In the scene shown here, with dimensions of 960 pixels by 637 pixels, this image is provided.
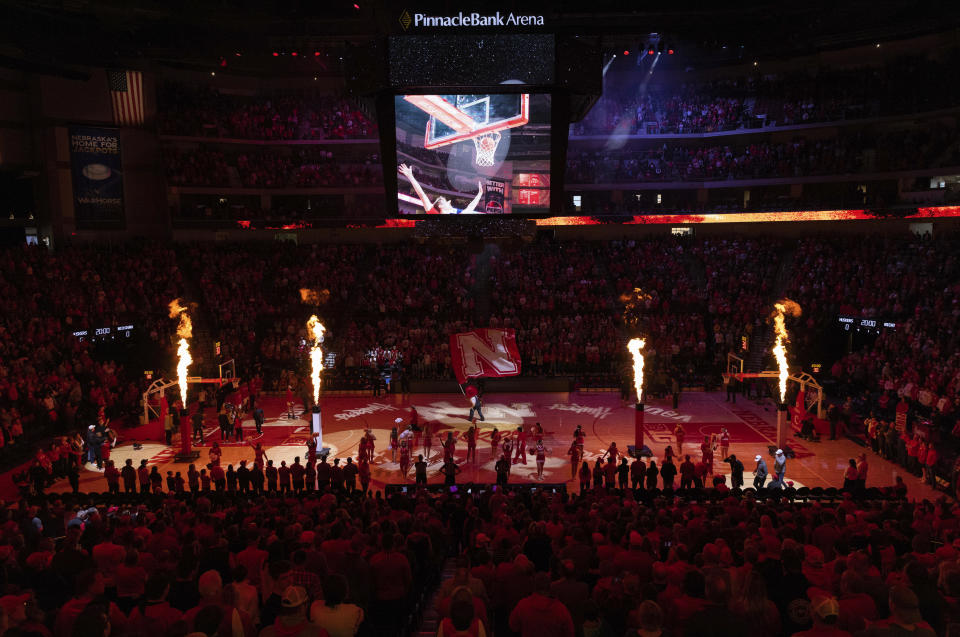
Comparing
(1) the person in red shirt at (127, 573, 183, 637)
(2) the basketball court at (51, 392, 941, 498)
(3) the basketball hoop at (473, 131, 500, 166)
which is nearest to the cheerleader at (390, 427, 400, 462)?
(2) the basketball court at (51, 392, 941, 498)

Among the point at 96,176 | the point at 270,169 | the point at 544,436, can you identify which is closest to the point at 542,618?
Answer: the point at 544,436

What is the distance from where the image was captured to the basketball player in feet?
68.1

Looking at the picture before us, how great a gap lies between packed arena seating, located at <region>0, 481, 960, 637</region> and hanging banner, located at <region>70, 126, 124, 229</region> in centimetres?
2771

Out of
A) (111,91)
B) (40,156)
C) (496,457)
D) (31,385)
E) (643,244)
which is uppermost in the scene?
(111,91)

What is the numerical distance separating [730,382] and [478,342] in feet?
40.2

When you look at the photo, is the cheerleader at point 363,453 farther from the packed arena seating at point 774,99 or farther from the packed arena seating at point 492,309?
the packed arena seating at point 774,99

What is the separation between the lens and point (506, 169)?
816 inches

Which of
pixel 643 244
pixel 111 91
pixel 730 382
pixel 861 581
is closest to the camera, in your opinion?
pixel 861 581

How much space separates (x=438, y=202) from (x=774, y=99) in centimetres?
2902

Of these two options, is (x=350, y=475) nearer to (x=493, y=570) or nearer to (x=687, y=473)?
(x=687, y=473)

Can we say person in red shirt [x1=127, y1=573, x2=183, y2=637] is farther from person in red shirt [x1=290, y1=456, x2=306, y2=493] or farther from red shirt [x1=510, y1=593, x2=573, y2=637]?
person in red shirt [x1=290, y1=456, x2=306, y2=493]

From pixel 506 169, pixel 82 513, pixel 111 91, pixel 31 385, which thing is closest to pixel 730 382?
pixel 506 169

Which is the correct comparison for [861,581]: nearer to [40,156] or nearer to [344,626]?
[344,626]

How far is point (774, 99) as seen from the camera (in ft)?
136
